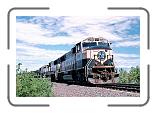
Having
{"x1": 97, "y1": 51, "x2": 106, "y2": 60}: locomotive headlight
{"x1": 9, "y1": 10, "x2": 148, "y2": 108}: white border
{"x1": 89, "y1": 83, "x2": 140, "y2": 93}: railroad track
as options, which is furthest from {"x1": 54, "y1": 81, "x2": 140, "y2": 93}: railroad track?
{"x1": 97, "y1": 51, "x2": 106, "y2": 60}: locomotive headlight

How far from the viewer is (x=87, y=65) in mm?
10914

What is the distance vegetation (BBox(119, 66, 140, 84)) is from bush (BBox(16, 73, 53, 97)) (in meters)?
0.81

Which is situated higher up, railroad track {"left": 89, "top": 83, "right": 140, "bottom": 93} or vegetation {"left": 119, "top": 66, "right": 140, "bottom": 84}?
vegetation {"left": 119, "top": 66, "right": 140, "bottom": 84}

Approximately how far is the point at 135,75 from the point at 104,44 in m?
0.61

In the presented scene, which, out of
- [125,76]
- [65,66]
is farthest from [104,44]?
[65,66]

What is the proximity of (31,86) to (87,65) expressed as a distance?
2.99 feet

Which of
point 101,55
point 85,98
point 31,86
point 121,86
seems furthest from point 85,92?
point 101,55

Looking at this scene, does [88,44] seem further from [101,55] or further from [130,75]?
[130,75]

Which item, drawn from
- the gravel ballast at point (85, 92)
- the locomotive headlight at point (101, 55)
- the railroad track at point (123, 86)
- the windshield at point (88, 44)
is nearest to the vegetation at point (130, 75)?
the railroad track at point (123, 86)

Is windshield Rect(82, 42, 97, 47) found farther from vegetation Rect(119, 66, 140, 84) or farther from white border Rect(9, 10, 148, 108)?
white border Rect(9, 10, 148, 108)

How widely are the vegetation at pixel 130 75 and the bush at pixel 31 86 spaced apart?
81 centimetres

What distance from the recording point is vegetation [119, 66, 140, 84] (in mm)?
9975

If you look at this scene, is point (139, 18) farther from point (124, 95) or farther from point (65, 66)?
point (65, 66)

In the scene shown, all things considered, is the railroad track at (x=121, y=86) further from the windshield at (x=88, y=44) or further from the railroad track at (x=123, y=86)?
the windshield at (x=88, y=44)
